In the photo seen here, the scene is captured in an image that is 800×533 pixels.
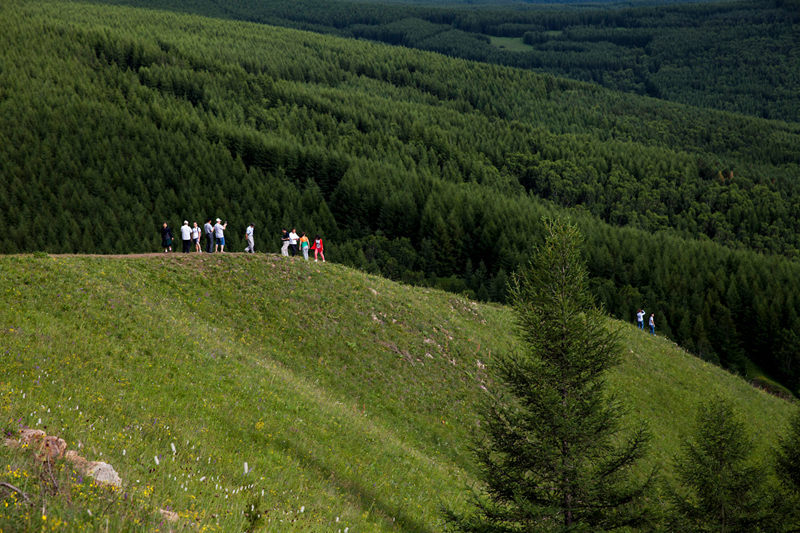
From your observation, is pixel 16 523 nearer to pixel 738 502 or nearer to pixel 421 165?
pixel 738 502

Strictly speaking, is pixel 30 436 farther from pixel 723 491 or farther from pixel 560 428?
pixel 723 491

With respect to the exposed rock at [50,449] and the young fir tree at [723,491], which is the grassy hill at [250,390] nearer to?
the exposed rock at [50,449]

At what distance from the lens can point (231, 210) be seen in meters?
115

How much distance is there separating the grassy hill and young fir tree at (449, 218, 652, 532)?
5.37 ft

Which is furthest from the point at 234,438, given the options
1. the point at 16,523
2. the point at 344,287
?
the point at 344,287

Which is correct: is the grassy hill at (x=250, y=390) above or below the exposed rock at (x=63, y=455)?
below

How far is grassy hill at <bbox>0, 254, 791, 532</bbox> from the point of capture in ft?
36.2

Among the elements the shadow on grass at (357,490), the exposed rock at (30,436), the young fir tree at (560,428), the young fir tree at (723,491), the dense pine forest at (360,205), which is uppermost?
the exposed rock at (30,436)

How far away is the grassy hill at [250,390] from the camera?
11.0 m

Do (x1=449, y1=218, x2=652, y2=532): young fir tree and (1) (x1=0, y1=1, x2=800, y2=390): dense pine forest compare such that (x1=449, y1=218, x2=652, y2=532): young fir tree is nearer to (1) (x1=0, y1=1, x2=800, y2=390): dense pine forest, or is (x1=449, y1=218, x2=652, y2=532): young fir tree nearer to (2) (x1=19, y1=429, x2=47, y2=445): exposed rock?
(2) (x1=19, y1=429, x2=47, y2=445): exposed rock

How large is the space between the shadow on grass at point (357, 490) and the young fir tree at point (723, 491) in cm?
1290

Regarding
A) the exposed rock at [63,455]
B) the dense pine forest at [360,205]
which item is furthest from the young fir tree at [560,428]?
the dense pine forest at [360,205]

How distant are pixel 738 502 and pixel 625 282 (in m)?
85.7

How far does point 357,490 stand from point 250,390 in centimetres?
639
